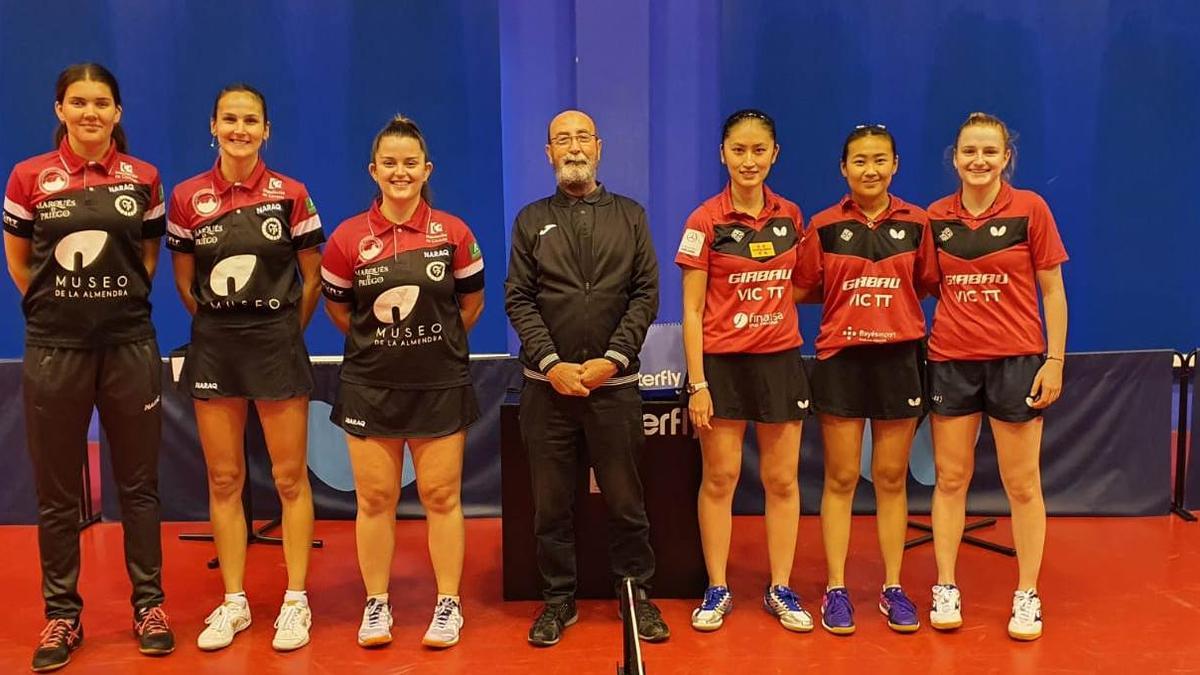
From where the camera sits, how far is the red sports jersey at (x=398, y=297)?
307 centimetres

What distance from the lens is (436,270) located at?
10.1 ft

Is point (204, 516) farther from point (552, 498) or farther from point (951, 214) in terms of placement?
point (951, 214)

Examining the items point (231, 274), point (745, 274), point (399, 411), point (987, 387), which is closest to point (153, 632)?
point (399, 411)

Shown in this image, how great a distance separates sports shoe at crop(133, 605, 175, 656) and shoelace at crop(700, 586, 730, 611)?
180cm

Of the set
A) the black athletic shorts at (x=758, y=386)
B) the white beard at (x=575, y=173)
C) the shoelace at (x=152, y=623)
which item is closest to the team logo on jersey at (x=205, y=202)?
the white beard at (x=575, y=173)

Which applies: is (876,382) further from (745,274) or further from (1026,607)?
(1026,607)

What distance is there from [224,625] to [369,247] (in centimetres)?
137

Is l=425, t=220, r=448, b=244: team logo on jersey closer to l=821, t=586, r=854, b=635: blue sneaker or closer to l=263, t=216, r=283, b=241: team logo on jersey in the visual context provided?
l=263, t=216, r=283, b=241: team logo on jersey

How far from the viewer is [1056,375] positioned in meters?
3.11

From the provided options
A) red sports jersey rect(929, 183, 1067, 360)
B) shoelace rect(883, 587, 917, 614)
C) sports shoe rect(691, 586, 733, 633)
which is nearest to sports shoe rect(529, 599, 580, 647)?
sports shoe rect(691, 586, 733, 633)

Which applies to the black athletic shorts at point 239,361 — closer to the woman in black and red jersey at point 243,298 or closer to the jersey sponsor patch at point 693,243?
the woman in black and red jersey at point 243,298

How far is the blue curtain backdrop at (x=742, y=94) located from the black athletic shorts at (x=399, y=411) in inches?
83.3

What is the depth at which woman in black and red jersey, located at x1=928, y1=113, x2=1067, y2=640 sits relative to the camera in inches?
123

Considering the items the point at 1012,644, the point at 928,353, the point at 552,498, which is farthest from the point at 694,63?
the point at 1012,644
